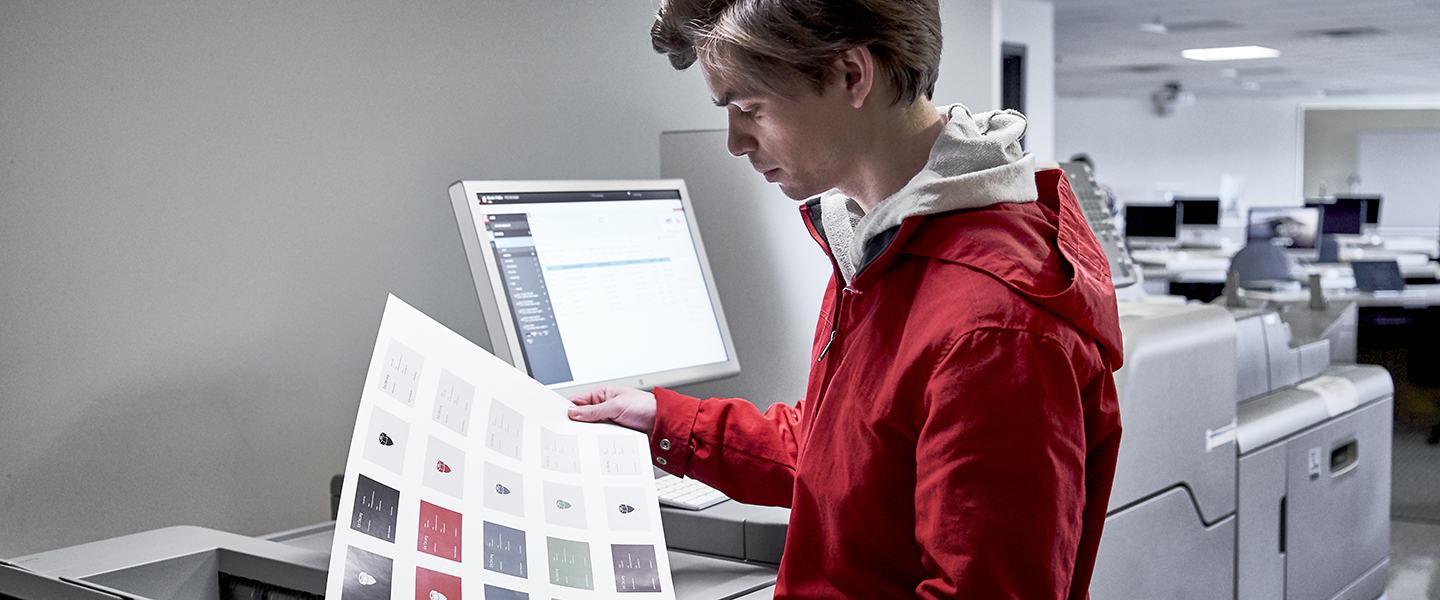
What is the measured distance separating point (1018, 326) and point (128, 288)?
1.06 metres

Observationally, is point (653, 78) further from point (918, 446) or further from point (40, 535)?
point (918, 446)

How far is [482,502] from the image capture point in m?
0.91

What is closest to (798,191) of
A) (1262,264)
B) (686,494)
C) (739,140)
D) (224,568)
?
(739,140)

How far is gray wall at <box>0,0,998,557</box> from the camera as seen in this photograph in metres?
1.20

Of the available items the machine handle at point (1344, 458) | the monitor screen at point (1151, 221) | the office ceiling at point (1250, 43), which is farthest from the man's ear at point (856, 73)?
the monitor screen at point (1151, 221)

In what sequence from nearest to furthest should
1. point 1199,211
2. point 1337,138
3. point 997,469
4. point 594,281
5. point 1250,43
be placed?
point 997,469 → point 594,281 → point 1250,43 → point 1199,211 → point 1337,138

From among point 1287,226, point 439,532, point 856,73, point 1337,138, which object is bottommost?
point 1287,226

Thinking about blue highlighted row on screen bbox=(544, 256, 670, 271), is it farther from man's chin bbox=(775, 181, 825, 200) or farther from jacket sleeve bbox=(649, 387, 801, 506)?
man's chin bbox=(775, 181, 825, 200)

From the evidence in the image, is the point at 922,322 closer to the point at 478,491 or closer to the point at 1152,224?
the point at 478,491

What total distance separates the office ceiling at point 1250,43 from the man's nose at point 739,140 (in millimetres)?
5672

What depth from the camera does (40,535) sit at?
1205 millimetres

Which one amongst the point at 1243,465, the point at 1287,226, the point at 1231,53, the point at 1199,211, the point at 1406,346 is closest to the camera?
the point at 1243,465

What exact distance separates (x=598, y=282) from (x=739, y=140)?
22.9 inches

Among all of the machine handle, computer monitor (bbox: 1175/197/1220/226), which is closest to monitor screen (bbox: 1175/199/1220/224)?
computer monitor (bbox: 1175/197/1220/226)
